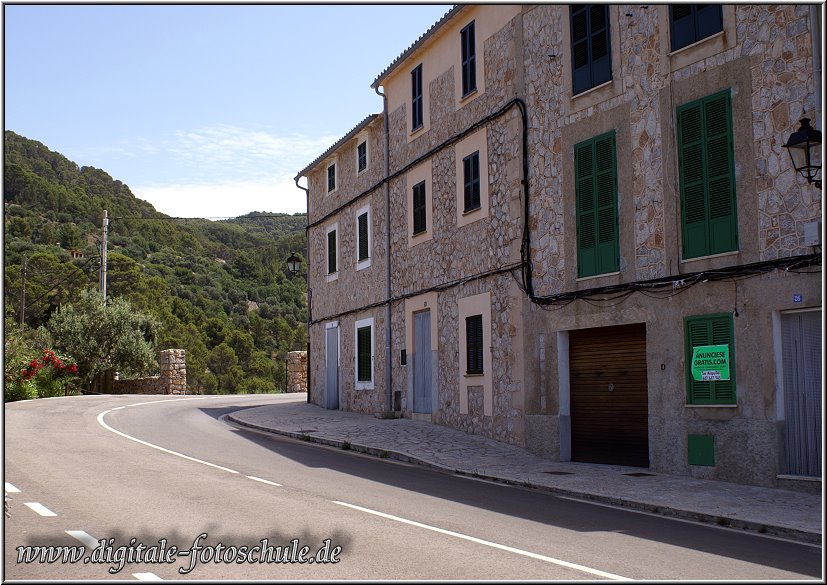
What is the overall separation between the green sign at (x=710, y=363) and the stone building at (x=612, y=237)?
3cm

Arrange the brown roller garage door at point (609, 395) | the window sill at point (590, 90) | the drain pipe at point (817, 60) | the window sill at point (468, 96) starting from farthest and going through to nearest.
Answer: the window sill at point (468, 96)
the window sill at point (590, 90)
the brown roller garage door at point (609, 395)
the drain pipe at point (817, 60)

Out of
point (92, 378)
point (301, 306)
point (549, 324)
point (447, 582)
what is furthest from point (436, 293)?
point (301, 306)

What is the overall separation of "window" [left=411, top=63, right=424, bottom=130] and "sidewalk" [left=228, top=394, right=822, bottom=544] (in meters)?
7.63

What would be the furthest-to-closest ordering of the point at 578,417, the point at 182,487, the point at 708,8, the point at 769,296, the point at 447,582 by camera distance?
the point at 578,417, the point at 708,8, the point at 769,296, the point at 182,487, the point at 447,582

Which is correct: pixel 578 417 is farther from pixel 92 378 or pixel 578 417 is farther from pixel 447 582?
pixel 92 378

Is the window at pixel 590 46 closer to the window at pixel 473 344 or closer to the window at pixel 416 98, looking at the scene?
the window at pixel 473 344

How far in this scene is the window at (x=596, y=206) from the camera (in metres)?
15.6

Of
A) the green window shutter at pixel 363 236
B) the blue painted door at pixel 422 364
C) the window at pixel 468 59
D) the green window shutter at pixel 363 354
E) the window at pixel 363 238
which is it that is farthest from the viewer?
the green window shutter at pixel 363 236

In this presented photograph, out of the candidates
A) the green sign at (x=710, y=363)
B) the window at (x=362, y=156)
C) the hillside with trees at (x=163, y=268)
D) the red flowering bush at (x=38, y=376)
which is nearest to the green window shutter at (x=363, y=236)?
the window at (x=362, y=156)

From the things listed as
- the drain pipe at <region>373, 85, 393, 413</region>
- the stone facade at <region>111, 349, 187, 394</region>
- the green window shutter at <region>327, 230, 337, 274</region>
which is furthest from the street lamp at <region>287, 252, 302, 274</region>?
the stone facade at <region>111, 349, 187, 394</region>

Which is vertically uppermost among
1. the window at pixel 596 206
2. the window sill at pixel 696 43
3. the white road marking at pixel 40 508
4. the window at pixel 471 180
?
the window sill at pixel 696 43

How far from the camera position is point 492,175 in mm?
19250

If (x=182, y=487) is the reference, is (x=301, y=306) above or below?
above

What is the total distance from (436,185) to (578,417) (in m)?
7.66
